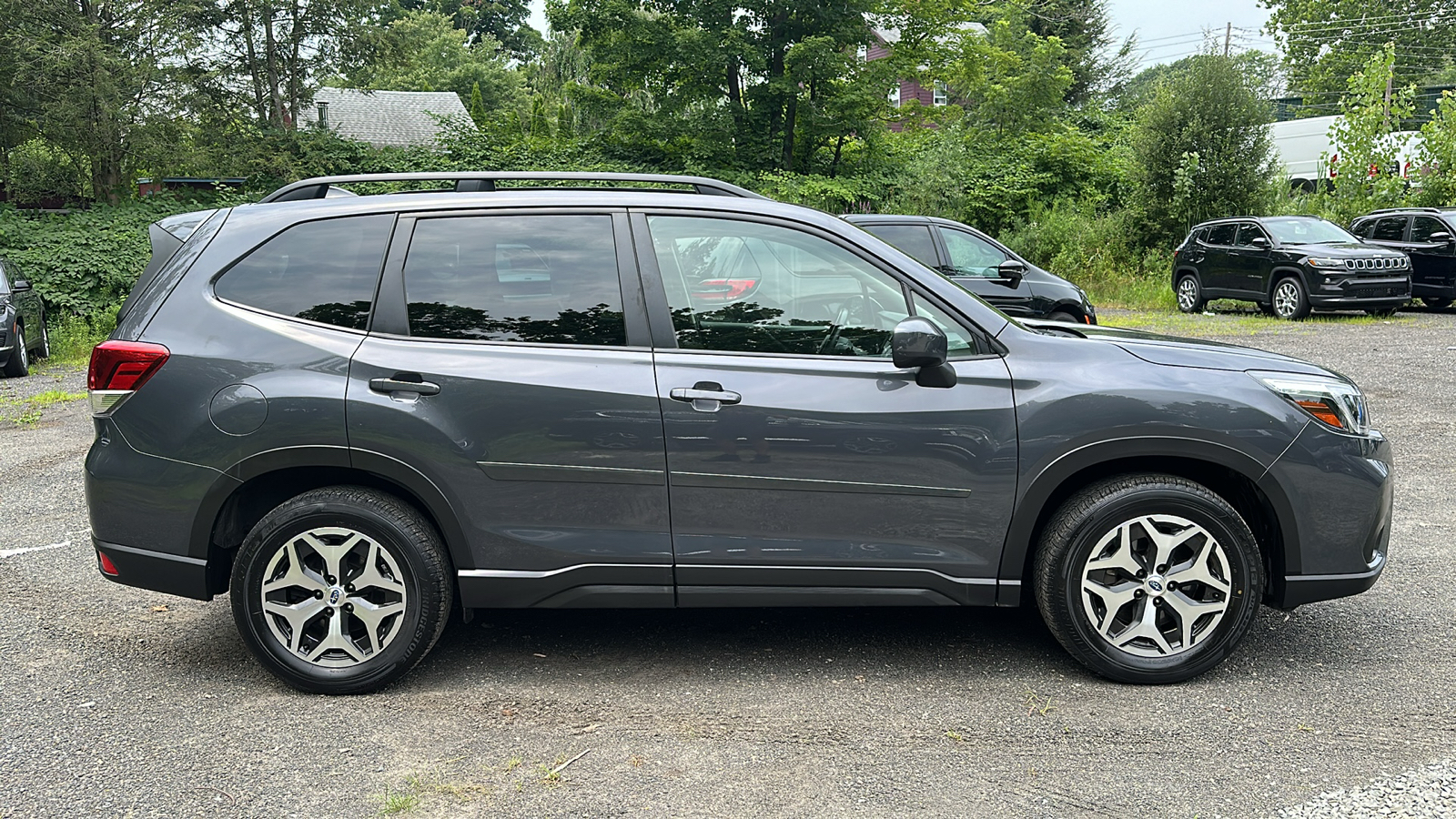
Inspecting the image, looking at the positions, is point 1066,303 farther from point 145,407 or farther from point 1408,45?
point 1408,45

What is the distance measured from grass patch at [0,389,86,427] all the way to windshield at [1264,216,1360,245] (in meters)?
17.3

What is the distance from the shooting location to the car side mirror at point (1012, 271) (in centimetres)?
1165

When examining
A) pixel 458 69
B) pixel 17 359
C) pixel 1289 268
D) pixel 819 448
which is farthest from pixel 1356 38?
pixel 819 448

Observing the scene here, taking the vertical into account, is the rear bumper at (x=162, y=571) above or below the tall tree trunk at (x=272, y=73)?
below

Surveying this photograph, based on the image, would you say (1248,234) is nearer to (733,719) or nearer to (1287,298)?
(1287,298)

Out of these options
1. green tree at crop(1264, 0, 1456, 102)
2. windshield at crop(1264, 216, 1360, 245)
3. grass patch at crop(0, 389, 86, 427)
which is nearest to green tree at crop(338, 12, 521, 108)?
windshield at crop(1264, 216, 1360, 245)

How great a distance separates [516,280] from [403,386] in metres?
0.55

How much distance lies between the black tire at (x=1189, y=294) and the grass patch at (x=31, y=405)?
56.5 feet

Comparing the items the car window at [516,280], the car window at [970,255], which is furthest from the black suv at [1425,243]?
the car window at [516,280]

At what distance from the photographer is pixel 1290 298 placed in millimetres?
17531

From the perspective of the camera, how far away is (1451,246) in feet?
58.3

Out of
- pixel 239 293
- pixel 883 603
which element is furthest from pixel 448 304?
pixel 883 603

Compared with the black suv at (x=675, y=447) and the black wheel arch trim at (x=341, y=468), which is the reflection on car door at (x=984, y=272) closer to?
the black suv at (x=675, y=447)

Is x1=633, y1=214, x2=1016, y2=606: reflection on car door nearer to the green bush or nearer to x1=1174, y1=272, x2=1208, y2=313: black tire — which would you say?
the green bush
